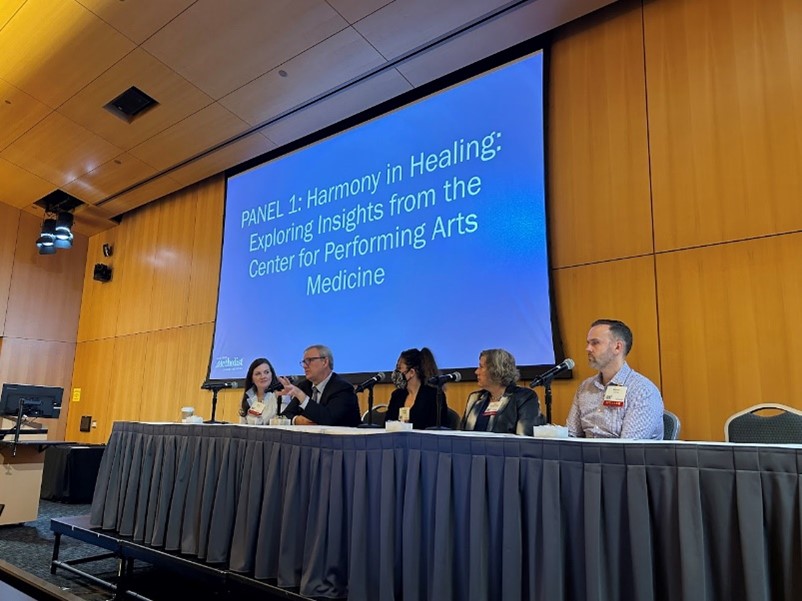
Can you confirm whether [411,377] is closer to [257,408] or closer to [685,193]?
[257,408]

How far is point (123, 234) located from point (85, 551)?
4.92m

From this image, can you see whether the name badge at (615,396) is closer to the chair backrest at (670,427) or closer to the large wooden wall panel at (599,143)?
the chair backrest at (670,427)

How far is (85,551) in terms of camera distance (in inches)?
143

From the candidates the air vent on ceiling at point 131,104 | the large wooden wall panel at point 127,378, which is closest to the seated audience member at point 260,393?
the air vent on ceiling at point 131,104

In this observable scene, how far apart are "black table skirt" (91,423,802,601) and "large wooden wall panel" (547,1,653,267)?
81.0 inches

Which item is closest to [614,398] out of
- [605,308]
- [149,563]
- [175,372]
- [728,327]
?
[728,327]

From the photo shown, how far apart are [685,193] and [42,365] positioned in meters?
7.89

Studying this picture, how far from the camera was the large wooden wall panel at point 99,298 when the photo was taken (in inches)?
295

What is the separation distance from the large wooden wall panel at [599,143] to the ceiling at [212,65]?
22cm

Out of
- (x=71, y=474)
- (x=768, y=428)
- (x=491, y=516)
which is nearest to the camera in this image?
(x=491, y=516)

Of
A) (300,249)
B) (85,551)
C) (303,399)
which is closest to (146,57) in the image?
(300,249)

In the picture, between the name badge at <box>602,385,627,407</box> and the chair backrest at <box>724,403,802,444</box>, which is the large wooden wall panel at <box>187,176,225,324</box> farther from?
the chair backrest at <box>724,403,802,444</box>

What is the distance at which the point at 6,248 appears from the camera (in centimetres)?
750

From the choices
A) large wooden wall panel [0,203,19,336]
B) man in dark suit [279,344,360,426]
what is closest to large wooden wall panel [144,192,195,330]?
large wooden wall panel [0,203,19,336]
